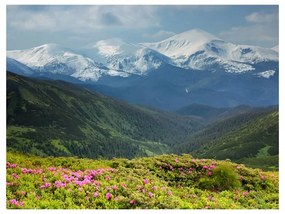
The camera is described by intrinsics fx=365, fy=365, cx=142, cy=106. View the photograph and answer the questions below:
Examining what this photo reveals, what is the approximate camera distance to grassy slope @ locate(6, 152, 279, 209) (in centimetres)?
1423

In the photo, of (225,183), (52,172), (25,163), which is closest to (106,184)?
(52,172)

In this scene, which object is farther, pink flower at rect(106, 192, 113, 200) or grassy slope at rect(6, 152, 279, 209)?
pink flower at rect(106, 192, 113, 200)

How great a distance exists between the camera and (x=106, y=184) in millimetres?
15672

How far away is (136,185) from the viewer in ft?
52.6

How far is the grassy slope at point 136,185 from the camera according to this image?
14.2m

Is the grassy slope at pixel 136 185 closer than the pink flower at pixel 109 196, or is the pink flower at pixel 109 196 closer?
the grassy slope at pixel 136 185

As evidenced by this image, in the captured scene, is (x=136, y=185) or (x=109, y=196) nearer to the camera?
(x=109, y=196)

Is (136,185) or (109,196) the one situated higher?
(136,185)

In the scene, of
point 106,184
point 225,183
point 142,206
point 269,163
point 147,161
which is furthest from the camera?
point 269,163
